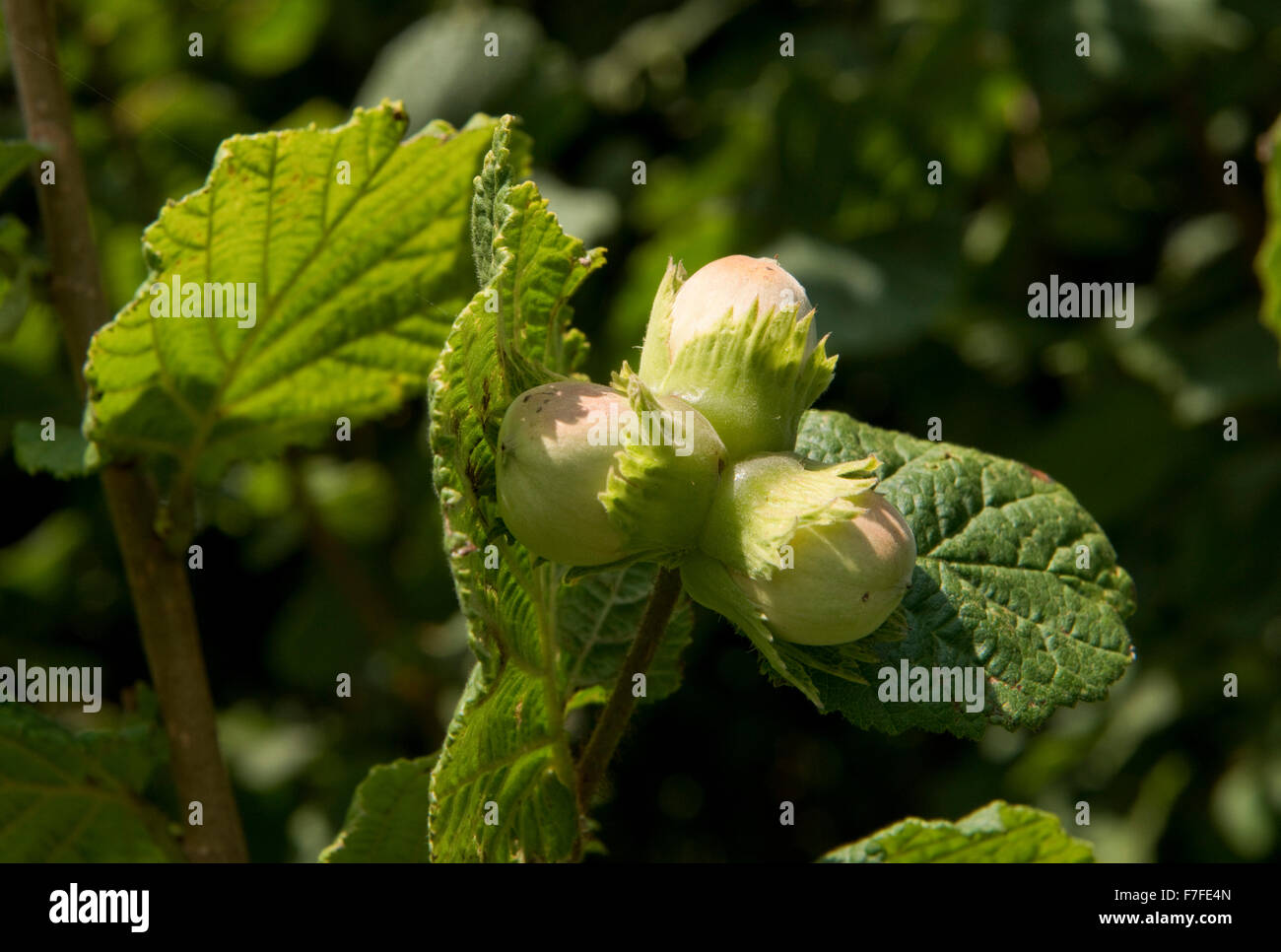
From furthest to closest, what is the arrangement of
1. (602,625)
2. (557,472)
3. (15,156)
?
(15,156), (602,625), (557,472)

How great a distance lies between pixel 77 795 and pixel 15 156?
2.14 feet

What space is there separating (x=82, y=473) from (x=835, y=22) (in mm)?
2305

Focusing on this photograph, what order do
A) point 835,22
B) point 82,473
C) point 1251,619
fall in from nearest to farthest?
point 82,473
point 1251,619
point 835,22

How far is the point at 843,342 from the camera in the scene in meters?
2.34

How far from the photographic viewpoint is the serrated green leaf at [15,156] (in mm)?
1254

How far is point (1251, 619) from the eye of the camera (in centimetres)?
253

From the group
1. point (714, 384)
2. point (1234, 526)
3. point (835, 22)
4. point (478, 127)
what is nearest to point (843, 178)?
point (835, 22)

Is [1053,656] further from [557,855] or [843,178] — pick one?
[843,178]

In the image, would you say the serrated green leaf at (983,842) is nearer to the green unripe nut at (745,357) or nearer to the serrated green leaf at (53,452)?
the green unripe nut at (745,357)

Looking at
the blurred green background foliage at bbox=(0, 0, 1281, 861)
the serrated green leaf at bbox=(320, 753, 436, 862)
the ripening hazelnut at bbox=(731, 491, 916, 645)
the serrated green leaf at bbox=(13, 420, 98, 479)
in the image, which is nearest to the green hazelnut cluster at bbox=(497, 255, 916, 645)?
the ripening hazelnut at bbox=(731, 491, 916, 645)

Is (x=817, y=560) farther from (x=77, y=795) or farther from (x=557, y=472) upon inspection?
(x=77, y=795)

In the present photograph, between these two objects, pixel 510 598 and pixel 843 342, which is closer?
pixel 510 598

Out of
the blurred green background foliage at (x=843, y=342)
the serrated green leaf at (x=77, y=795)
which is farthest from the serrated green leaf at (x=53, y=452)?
the blurred green background foliage at (x=843, y=342)

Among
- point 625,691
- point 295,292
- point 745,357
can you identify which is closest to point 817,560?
point 745,357
